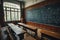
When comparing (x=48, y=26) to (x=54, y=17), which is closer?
(x=54, y=17)

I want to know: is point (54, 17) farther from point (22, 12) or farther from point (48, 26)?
point (22, 12)

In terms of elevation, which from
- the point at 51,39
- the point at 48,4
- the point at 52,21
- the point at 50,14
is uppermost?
the point at 48,4

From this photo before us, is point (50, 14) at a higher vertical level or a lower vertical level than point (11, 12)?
lower

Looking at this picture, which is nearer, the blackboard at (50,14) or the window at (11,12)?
the blackboard at (50,14)

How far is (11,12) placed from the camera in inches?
373

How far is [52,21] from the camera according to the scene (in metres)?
4.68

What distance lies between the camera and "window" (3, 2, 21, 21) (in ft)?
29.7

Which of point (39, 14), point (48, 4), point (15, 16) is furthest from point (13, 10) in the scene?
point (48, 4)

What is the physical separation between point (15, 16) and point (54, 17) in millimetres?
6163

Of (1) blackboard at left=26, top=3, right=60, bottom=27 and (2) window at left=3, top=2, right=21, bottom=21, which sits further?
(2) window at left=3, top=2, right=21, bottom=21

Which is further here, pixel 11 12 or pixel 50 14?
pixel 11 12

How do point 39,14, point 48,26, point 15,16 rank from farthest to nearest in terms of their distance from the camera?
point 15,16, point 39,14, point 48,26

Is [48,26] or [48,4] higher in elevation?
[48,4]

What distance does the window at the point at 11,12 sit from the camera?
9.05m
